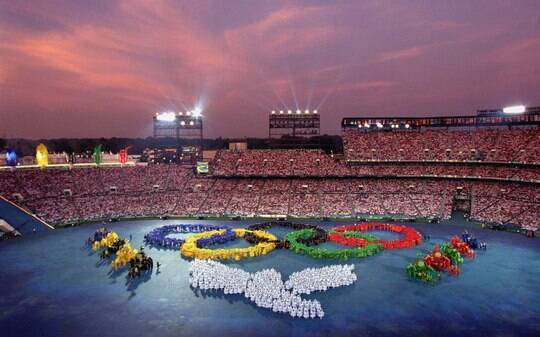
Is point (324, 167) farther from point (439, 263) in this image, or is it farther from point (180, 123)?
point (439, 263)

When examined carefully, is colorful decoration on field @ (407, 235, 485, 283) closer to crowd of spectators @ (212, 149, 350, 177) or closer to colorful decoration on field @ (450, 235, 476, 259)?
colorful decoration on field @ (450, 235, 476, 259)

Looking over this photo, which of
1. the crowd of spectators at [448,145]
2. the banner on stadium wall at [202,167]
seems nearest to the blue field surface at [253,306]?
the crowd of spectators at [448,145]

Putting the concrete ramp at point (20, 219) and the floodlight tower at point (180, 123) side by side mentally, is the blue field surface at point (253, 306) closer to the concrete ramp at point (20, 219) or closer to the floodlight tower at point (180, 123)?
the concrete ramp at point (20, 219)

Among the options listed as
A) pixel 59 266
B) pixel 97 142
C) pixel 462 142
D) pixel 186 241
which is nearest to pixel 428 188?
pixel 462 142

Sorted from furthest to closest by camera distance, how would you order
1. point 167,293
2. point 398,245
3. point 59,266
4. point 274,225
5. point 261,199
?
point 261,199, point 274,225, point 398,245, point 59,266, point 167,293

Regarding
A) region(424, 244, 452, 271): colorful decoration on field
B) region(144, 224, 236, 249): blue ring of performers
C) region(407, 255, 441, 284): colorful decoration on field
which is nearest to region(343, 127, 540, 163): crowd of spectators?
region(144, 224, 236, 249): blue ring of performers

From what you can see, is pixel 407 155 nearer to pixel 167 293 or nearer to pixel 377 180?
pixel 377 180
